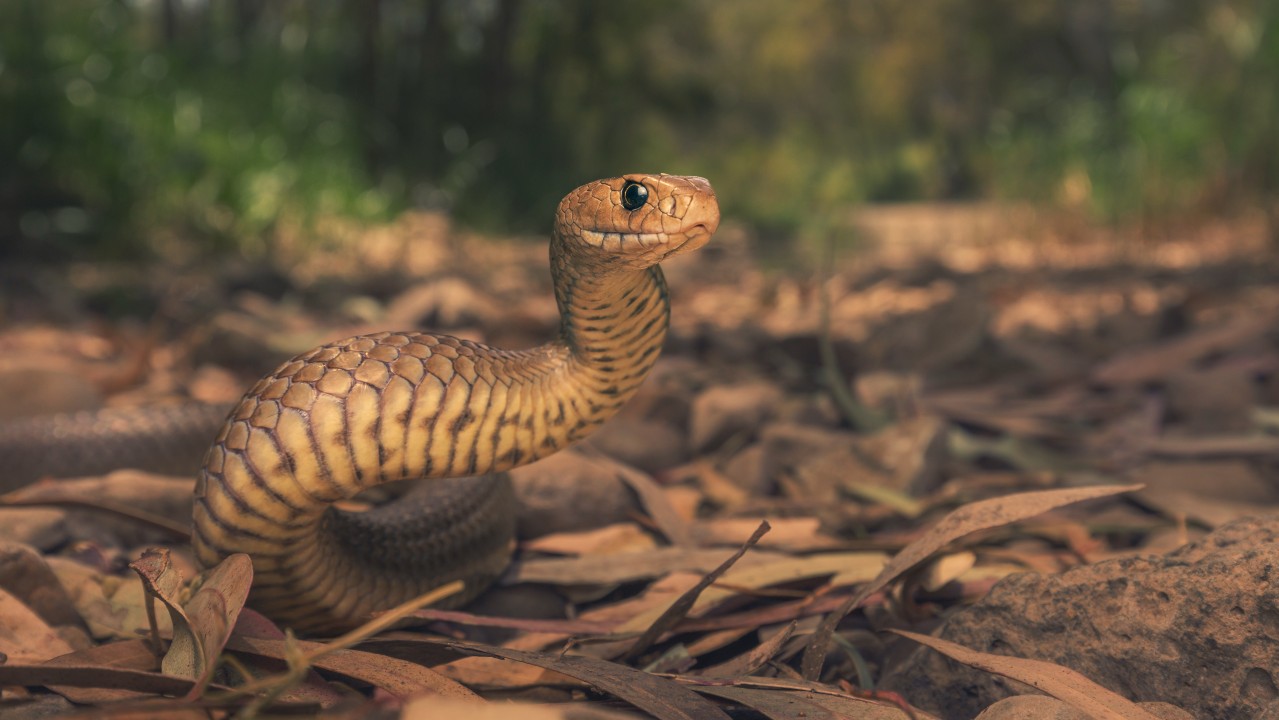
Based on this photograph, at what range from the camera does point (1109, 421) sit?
11.5 ft

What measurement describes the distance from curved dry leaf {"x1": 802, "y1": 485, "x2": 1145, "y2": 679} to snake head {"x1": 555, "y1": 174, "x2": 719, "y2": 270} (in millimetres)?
703

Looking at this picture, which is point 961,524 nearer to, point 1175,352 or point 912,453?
point 912,453

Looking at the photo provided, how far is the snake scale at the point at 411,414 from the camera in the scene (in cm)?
178

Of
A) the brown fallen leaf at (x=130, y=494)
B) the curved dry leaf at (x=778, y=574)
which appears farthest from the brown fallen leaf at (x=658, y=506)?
the brown fallen leaf at (x=130, y=494)

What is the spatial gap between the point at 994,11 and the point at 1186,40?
11.9 meters

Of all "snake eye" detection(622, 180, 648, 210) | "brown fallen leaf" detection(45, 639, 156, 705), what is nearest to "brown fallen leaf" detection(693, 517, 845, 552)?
"snake eye" detection(622, 180, 648, 210)

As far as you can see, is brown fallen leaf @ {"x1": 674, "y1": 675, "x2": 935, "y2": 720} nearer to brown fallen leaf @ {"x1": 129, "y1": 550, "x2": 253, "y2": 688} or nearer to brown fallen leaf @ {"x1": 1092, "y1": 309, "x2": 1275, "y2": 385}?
brown fallen leaf @ {"x1": 129, "y1": 550, "x2": 253, "y2": 688}

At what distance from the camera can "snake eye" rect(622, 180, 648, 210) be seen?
77.7 inches

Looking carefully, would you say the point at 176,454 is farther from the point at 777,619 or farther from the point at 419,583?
the point at 777,619

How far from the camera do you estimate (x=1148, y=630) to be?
65.3 inches

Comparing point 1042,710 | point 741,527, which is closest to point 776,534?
point 741,527

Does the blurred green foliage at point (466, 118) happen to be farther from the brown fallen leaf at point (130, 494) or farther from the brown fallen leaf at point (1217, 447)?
the brown fallen leaf at point (1217, 447)

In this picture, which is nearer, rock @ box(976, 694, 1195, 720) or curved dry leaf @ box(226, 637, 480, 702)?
rock @ box(976, 694, 1195, 720)

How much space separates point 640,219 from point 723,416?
152 cm
